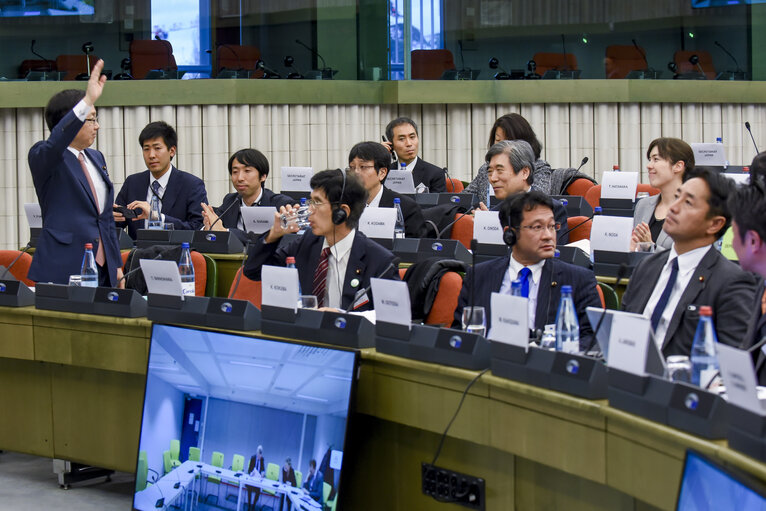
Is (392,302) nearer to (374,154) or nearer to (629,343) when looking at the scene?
(629,343)

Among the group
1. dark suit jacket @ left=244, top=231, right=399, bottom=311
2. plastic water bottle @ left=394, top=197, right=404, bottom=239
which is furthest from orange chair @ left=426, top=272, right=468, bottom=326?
plastic water bottle @ left=394, top=197, right=404, bottom=239

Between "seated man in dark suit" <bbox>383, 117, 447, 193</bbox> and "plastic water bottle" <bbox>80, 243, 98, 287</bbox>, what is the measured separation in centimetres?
326

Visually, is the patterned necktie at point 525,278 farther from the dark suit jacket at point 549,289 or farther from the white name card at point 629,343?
the white name card at point 629,343

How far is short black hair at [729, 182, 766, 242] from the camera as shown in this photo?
7.59 ft

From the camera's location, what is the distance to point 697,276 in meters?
3.00

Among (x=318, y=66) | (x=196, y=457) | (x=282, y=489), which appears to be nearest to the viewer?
(x=282, y=489)

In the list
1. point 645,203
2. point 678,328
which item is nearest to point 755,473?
point 678,328

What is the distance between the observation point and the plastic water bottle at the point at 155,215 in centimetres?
564

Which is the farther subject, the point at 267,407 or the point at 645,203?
the point at 645,203

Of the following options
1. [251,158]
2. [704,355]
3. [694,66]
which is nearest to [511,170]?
[251,158]

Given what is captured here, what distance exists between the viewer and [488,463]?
272 cm

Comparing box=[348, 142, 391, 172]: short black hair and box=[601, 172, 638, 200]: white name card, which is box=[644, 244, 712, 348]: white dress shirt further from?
box=[601, 172, 638, 200]: white name card

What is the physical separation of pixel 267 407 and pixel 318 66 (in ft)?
24.1

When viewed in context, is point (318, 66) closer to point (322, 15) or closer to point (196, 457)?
point (322, 15)
